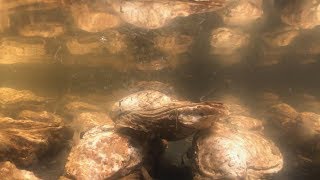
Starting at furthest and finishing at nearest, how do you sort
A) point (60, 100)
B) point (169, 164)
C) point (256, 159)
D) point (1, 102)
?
point (60, 100)
point (1, 102)
point (169, 164)
point (256, 159)

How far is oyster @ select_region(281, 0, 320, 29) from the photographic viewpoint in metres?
7.82

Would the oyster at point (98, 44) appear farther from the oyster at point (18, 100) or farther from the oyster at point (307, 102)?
the oyster at point (307, 102)

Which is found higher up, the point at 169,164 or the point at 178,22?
the point at 178,22

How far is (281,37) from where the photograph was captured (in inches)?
370

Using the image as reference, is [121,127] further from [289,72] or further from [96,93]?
[289,72]

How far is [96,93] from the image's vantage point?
386 inches

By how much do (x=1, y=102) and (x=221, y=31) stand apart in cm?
680

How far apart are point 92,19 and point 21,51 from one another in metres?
3.11

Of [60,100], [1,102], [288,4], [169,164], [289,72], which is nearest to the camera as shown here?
[169,164]

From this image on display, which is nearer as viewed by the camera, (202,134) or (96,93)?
(202,134)

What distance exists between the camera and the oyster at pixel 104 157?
4062mm

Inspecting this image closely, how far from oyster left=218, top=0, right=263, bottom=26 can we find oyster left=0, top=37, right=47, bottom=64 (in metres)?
5.66

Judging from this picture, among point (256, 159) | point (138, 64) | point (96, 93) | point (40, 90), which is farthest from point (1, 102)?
point (256, 159)

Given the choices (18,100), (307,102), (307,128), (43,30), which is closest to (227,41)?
(307,102)
